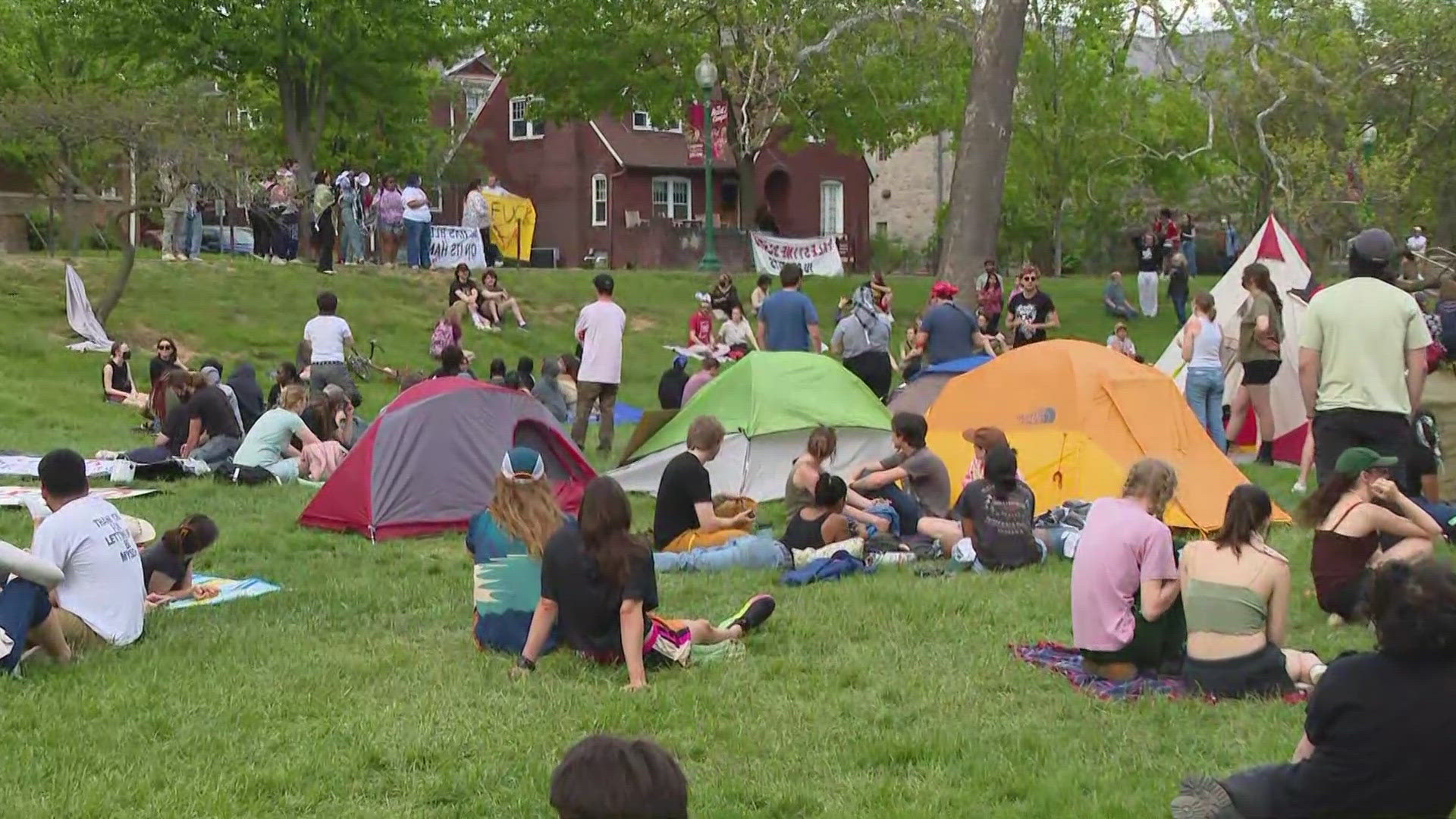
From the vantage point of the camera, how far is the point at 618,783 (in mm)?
2625

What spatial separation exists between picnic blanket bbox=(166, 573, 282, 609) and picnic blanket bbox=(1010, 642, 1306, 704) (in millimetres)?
4367

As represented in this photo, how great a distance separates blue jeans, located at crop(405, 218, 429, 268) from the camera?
27.3 m

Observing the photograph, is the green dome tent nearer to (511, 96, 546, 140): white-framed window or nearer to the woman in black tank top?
the woman in black tank top

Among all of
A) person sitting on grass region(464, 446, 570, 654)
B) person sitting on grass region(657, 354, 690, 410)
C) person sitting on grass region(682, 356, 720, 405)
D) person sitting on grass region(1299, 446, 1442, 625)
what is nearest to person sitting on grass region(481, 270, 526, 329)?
person sitting on grass region(657, 354, 690, 410)

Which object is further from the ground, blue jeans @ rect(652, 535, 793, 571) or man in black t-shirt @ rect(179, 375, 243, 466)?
man in black t-shirt @ rect(179, 375, 243, 466)

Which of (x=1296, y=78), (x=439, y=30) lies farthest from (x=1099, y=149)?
(x=439, y=30)

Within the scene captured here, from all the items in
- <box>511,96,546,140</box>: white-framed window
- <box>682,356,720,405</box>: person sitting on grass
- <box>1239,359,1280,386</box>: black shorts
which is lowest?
<box>682,356,720,405</box>: person sitting on grass

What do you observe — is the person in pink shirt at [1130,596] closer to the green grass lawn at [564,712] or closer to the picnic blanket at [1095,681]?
the picnic blanket at [1095,681]

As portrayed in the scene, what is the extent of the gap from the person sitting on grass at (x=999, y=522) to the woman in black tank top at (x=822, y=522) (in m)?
0.79

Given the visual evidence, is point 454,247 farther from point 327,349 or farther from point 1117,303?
point 327,349

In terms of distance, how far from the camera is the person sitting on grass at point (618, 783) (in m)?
2.61

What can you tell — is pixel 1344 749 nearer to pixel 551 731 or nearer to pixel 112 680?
pixel 551 731

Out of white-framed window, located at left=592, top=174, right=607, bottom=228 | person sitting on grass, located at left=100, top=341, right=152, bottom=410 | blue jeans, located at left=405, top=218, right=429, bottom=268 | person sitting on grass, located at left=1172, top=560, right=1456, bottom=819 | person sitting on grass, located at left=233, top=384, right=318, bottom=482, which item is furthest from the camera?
white-framed window, located at left=592, top=174, right=607, bottom=228

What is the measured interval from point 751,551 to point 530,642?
268 centimetres
